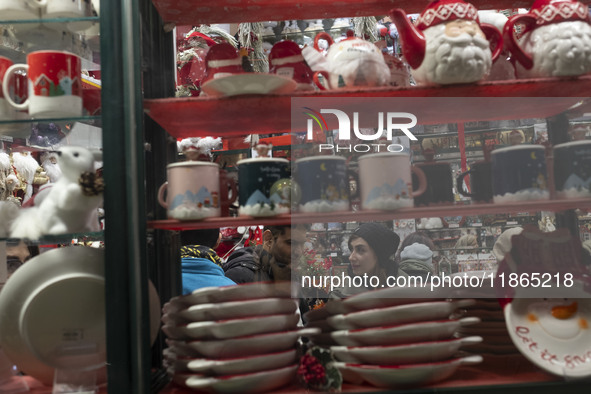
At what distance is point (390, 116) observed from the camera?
4.40ft

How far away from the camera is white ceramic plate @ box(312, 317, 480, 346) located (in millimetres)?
1232

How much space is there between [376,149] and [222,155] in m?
0.45

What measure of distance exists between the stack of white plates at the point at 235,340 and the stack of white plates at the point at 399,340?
0.42ft

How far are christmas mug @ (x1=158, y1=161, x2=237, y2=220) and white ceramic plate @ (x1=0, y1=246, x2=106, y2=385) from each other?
0.23 m

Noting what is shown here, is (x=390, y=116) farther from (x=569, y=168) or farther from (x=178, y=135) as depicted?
(x=178, y=135)

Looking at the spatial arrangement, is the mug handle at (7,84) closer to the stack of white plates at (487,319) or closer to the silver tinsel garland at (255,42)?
the silver tinsel garland at (255,42)

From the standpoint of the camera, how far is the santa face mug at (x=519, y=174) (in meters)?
1.30

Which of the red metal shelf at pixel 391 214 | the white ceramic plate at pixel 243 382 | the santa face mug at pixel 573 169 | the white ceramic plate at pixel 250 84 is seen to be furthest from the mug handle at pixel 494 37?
the white ceramic plate at pixel 243 382

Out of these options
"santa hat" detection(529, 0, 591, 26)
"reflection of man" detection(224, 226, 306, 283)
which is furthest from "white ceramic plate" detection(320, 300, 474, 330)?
"santa hat" detection(529, 0, 591, 26)

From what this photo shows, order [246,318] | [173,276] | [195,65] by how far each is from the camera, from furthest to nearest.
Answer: [195,65], [173,276], [246,318]

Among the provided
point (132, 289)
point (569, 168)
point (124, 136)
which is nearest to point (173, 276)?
point (132, 289)

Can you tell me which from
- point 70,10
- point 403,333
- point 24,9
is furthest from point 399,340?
point 24,9

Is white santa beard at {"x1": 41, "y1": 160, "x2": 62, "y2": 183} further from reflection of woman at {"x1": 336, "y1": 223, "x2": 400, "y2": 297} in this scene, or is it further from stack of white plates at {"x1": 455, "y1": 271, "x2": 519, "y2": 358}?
stack of white plates at {"x1": 455, "y1": 271, "x2": 519, "y2": 358}

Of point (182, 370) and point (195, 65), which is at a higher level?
point (195, 65)
